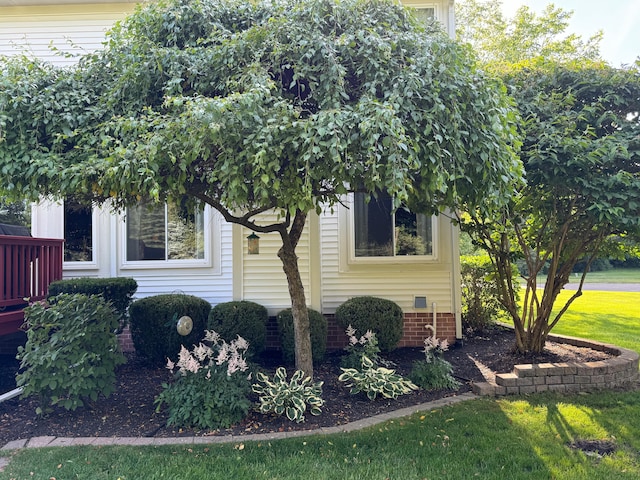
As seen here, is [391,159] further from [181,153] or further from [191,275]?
[191,275]

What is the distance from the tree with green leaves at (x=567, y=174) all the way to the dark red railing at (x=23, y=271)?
18.0 feet

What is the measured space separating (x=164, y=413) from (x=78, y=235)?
4.09 m

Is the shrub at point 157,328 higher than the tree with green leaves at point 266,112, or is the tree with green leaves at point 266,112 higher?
the tree with green leaves at point 266,112

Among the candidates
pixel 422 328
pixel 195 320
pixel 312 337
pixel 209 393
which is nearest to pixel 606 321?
pixel 422 328

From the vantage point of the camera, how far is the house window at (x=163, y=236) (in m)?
7.00

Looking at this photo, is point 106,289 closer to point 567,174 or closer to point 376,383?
point 376,383

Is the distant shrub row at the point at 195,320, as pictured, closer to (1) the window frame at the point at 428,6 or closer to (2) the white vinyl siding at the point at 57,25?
(2) the white vinyl siding at the point at 57,25

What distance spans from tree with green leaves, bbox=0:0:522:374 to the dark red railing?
1695 mm

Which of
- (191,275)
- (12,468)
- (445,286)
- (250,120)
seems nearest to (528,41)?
(445,286)

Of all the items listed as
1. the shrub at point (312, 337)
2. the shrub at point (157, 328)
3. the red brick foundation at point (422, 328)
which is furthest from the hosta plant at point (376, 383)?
the shrub at point (157, 328)

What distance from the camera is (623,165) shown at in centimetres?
501

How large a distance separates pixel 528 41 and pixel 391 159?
1851 centimetres

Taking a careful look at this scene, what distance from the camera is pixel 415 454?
3381mm

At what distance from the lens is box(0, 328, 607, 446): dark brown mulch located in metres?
3.90
